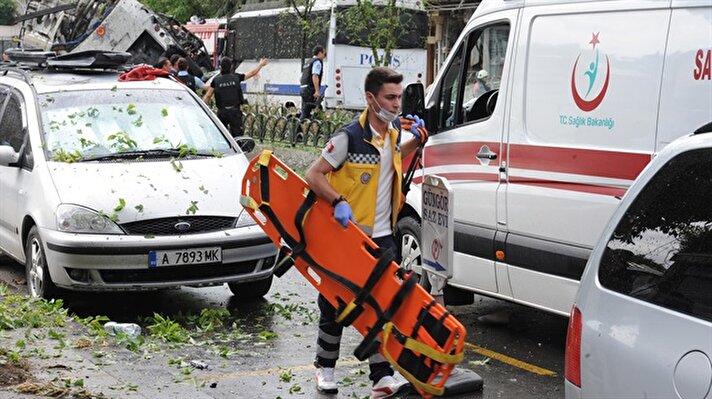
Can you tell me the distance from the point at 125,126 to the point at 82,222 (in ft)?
4.75

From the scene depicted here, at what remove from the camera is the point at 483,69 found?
8.50m

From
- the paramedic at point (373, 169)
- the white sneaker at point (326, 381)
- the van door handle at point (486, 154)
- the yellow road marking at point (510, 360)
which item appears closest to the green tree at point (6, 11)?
the van door handle at point (486, 154)

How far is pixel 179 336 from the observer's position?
7988 mm

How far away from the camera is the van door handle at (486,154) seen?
316 inches

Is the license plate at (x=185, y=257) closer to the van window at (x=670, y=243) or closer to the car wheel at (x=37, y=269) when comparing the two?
the car wheel at (x=37, y=269)

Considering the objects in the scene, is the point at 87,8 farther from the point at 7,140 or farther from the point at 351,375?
the point at 351,375

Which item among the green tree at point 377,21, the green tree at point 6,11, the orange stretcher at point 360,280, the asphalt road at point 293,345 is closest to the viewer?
the orange stretcher at point 360,280

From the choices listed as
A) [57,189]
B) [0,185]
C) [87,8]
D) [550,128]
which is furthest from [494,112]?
[87,8]

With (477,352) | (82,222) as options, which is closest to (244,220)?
(82,222)

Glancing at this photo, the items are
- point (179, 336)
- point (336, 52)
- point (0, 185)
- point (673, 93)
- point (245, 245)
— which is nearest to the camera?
point (673, 93)

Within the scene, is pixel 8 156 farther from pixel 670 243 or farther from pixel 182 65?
pixel 182 65

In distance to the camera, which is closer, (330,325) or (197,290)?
(330,325)

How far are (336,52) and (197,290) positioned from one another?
58.9ft

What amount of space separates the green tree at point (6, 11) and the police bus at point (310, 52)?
51.0 metres
